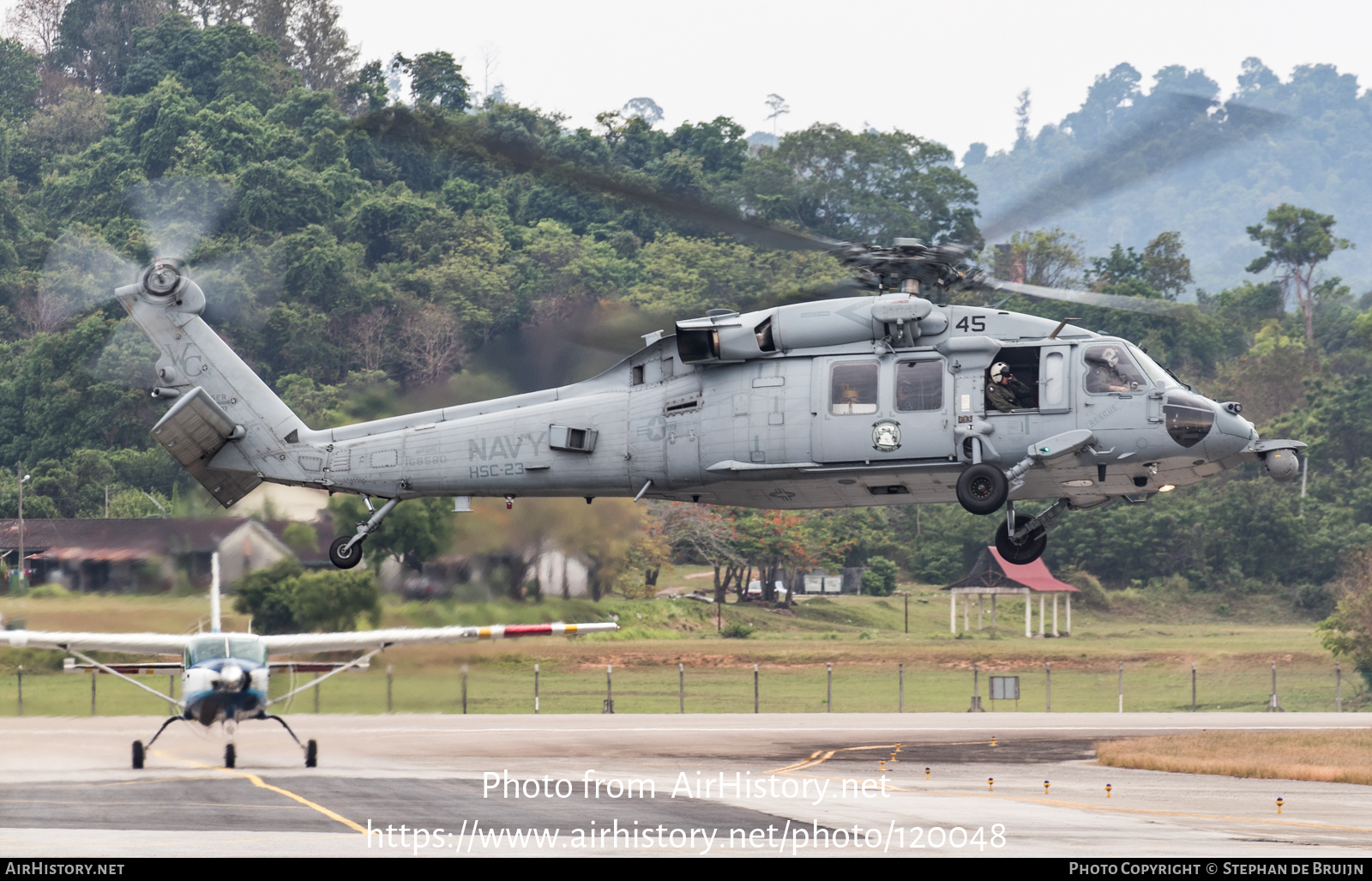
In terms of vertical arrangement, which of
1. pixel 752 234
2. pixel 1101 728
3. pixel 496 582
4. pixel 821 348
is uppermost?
pixel 752 234

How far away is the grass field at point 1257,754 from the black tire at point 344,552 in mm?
14696

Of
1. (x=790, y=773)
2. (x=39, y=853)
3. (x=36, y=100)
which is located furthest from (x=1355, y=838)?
(x=36, y=100)

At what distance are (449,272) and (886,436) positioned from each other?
70473 mm

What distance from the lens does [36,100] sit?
13212 cm

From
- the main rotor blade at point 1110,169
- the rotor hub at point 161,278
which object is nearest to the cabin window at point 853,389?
the main rotor blade at point 1110,169

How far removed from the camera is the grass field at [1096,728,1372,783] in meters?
27.1

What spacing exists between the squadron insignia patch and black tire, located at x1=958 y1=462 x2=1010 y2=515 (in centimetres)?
121

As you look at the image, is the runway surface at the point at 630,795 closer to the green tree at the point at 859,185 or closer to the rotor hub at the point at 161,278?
the rotor hub at the point at 161,278

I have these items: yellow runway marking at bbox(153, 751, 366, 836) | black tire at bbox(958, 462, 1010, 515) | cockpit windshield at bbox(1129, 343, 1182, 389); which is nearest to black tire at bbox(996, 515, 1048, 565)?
black tire at bbox(958, 462, 1010, 515)

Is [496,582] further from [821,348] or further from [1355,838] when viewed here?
[1355,838]

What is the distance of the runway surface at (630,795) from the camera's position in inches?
722

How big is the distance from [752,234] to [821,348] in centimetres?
216

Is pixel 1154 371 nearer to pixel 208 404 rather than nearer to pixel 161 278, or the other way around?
pixel 208 404

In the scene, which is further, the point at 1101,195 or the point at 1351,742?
the point at 1351,742
